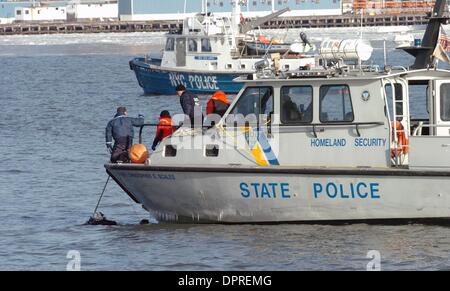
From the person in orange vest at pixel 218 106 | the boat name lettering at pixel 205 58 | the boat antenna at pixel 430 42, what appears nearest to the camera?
the boat antenna at pixel 430 42

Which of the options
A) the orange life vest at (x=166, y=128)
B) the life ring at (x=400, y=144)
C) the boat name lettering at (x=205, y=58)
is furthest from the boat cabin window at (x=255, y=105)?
the boat name lettering at (x=205, y=58)

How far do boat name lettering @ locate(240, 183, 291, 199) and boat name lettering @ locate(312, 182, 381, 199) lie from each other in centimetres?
42

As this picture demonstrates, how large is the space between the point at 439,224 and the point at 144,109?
84.6ft

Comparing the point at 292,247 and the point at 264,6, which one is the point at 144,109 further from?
the point at 264,6

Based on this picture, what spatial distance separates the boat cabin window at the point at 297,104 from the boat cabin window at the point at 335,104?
0.57 feet

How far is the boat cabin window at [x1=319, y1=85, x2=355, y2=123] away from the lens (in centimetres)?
1772

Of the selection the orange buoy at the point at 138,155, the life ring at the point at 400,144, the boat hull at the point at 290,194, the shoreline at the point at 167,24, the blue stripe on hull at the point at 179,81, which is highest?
the life ring at the point at 400,144

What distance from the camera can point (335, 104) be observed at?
58.3 feet

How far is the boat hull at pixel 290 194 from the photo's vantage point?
17203 millimetres

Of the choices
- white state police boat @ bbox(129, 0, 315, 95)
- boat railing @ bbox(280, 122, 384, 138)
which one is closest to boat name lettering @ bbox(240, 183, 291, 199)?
boat railing @ bbox(280, 122, 384, 138)

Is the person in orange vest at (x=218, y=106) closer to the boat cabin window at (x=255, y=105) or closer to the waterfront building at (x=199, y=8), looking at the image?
the boat cabin window at (x=255, y=105)

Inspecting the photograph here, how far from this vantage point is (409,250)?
16719 mm
